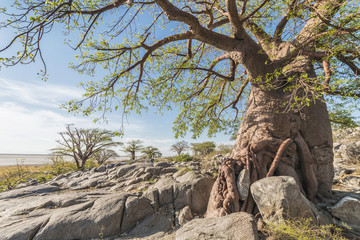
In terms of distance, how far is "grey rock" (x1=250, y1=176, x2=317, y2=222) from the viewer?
3.01 metres

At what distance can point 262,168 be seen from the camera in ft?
14.0

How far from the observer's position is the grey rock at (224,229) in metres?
2.69

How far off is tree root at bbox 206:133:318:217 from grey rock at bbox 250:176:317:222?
0.60 m

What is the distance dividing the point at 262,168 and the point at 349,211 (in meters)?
1.85

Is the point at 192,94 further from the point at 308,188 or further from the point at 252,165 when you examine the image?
the point at 308,188

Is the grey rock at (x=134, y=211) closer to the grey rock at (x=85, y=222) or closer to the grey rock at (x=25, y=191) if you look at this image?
the grey rock at (x=85, y=222)

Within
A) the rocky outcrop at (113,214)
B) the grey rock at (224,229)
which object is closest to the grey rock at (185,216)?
the rocky outcrop at (113,214)

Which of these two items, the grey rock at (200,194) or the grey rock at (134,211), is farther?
the grey rock at (200,194)

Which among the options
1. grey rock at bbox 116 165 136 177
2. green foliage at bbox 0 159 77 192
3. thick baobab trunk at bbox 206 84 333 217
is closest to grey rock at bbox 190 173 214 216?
thick baobab trunk at bbox 206 84 333 217

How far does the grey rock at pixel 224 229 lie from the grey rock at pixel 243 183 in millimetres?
765

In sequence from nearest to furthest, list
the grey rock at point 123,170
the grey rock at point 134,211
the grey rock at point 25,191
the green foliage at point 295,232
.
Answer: the green foliage at point 295,232 → the grey rock at point 134,211 → the grey rock at point 25,191 → the grey rock at point 123,170

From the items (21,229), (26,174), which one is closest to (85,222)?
(21,229)

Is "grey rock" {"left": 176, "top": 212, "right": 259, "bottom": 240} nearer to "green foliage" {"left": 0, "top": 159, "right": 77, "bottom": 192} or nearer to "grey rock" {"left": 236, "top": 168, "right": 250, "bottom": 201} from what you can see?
"grey rock" {"left": 236, "top": 168, "right": 250, "bottom": 201}

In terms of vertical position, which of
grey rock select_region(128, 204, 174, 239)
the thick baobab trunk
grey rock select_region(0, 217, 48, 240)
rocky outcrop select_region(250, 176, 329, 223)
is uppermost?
the thick baobab trunk
